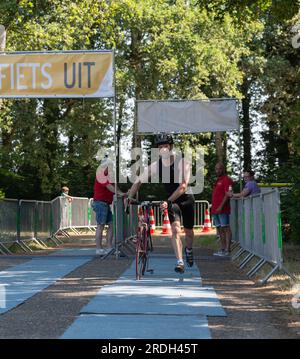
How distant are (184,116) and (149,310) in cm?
1239

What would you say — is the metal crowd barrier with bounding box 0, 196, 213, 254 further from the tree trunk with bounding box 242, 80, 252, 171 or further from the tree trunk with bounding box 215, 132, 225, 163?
the tree trunk with bounding box 242, 80, 252, 171

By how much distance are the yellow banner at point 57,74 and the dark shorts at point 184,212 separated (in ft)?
13.5

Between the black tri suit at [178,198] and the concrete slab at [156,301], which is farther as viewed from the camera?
the black tri suit at [178,198]

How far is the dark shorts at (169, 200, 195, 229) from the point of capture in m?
10.3

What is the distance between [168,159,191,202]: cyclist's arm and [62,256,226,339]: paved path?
116 cm

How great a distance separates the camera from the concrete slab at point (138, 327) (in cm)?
592

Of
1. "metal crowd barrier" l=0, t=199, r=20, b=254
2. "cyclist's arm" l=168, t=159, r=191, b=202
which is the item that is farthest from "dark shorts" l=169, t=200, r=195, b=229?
"metal crowd barrier" l=0, t=199, r=20, b=254

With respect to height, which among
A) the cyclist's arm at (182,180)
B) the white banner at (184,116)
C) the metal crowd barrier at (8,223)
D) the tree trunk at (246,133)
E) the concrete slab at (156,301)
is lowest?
the concrete slab at (156,301)

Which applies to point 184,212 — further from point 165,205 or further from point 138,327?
point 138,327

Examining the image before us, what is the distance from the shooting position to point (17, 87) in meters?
14.3

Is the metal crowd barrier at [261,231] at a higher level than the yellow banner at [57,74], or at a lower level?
lower

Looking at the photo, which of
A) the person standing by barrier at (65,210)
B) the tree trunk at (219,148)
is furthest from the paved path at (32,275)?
the tree trunk at (219,148)

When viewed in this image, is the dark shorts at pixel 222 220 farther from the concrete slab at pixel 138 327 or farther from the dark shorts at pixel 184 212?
the concrete slab at pixel 138 327
